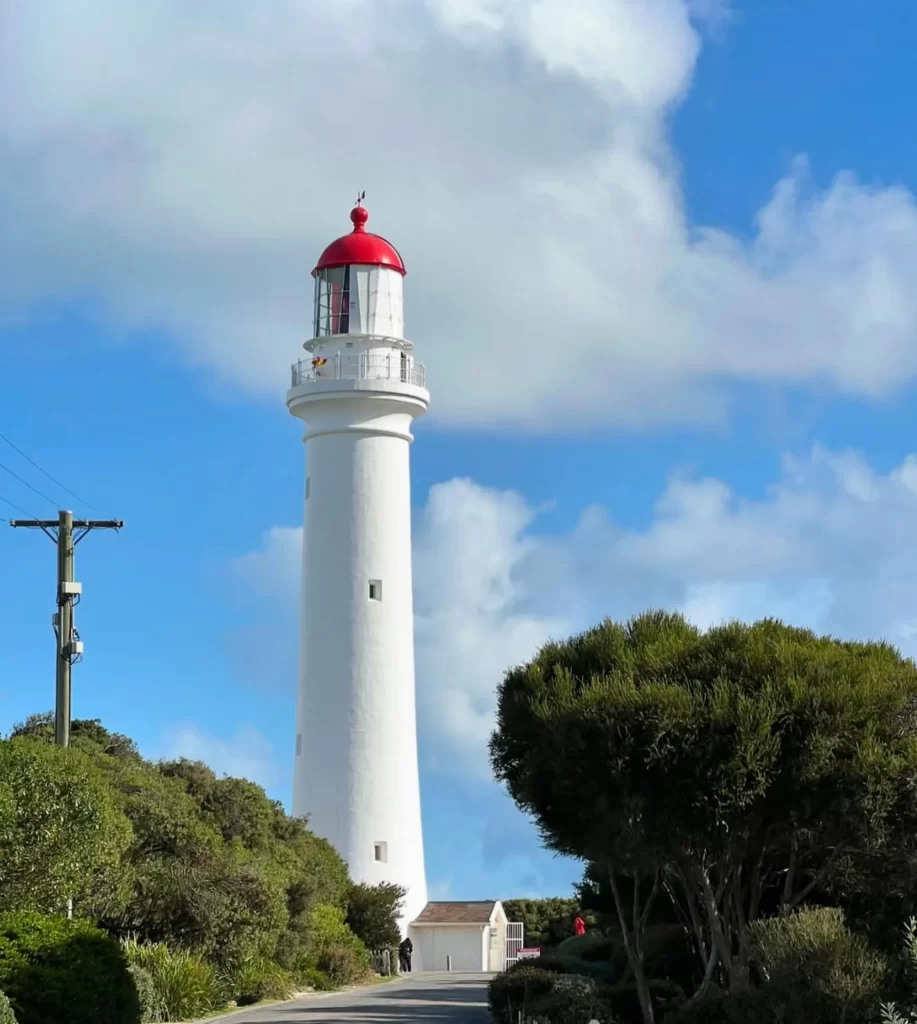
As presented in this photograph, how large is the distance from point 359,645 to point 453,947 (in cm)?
939

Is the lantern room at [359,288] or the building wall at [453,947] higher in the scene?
the lantern room at [359,288]

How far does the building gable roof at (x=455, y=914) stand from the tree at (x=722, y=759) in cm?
2302

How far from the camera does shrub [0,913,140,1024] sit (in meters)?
22.0

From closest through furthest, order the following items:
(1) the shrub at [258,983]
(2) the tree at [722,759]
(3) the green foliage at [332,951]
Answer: (2) the tree at [722,759]
(1) the shrub at [258,983]
(3) the green foliage at [332,951]

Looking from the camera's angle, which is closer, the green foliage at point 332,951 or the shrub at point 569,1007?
the shrub at point 569,1007

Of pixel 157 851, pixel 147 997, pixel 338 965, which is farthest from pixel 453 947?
pixel 147 997

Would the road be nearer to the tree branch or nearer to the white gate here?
the tree branch

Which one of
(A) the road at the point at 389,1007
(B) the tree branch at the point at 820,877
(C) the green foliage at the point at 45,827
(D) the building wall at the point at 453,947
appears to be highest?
(C) the green foliage at the point at 45,827

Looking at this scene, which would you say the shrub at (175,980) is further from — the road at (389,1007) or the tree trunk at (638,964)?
the tree trunk at (638,964)

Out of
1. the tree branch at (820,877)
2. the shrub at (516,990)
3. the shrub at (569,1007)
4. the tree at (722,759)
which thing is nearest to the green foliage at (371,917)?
the shrub at (516,990)

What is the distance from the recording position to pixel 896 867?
23109 mm

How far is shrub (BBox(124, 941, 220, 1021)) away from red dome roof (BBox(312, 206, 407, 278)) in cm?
2239

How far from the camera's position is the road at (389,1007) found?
27.7 m

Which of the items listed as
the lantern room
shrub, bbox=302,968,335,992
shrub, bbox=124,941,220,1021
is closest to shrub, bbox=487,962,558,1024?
shrub, bbox=124,941,220,1021
